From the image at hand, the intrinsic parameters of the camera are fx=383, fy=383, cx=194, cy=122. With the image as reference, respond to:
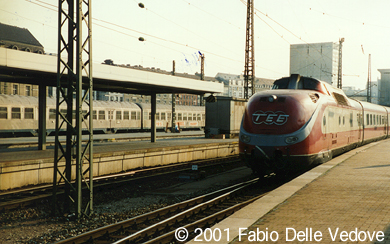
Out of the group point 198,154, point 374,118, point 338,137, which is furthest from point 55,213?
point 374,118

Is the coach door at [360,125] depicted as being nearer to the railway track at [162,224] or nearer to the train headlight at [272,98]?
the train headlight at [272,98]

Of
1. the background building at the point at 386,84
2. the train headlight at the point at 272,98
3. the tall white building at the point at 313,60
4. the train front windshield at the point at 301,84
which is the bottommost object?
the train headlight at the point at 272,98

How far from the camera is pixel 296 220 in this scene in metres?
7.06

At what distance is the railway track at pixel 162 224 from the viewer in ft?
25.0

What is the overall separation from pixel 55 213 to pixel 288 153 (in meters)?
7.02

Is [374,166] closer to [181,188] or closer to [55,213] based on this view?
[181,188]

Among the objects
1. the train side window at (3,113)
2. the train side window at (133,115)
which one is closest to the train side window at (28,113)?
the train side window at (3,113)

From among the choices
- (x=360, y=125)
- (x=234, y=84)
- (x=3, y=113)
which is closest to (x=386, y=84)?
(x=360, y=125)

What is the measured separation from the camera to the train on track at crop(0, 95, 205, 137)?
Answer: 96.8 ft

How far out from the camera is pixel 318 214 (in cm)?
747

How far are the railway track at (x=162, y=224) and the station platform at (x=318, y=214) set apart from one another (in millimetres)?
1126

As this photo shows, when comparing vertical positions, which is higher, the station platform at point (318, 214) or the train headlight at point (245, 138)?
the train headlight at point (245, 138)

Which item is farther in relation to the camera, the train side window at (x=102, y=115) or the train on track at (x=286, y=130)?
the train side window at (x=102, y=115)

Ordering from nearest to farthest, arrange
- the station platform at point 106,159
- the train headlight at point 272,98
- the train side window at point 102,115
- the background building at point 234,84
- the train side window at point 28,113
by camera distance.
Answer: the train headlight at point 272,98
the station platform at point 106,159
the train side window at point 28,113
the train side window at point 102,115
the background building at point 234,84
